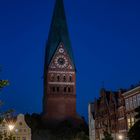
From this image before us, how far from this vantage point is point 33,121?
9075cm

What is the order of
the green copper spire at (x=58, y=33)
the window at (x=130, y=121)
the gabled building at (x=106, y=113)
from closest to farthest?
the window at (x=130, y=121)
the gabled building at (x=106, y=113)
the green copper spire at (x=58, y=33)

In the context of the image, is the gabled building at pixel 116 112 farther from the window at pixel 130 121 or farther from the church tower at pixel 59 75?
the church tower at pixel 59 75

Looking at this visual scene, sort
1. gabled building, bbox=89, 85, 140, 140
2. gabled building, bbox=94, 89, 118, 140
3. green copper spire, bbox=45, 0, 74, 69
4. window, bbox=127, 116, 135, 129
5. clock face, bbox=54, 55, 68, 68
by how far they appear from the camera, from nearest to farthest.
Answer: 1. window, bbox=127, 116, 135, 129
2. gabled building, bbox=89, 85, 140, 140
3. gabled building, bbox=94, 89, 118, 140
4. clock face, bbox=54, 55, 68, 68
5. green copper spire, bbox=45, 0, 74, 69

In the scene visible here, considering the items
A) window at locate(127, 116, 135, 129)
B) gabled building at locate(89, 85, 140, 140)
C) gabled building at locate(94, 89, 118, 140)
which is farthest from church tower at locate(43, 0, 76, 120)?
window at locate(127, 116, 135, 129)

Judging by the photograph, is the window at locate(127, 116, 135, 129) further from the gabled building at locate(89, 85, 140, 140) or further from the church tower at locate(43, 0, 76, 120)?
the church tower at locate(43, 0, 76, 120)

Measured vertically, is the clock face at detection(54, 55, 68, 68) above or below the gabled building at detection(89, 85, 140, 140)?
above

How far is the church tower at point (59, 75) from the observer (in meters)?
103

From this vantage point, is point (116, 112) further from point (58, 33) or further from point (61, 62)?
point (58, 33)

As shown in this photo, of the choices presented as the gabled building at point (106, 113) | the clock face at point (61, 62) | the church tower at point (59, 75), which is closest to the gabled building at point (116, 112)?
the gabled building at point (106, 113)

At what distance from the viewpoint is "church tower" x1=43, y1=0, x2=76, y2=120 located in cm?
10294

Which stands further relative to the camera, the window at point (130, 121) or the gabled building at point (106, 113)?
the gabled building at point (106, 113)

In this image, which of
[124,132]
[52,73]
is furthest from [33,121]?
[124,132]

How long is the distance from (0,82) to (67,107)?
88.2 meters

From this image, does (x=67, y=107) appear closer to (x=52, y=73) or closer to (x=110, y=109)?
(x=52, y=73)
